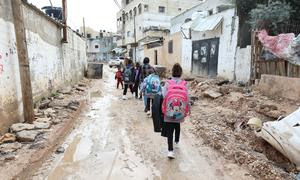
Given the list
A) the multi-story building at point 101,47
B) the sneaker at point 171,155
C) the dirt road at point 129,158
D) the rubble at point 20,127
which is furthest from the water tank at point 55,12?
the multi-story building at point 101,47

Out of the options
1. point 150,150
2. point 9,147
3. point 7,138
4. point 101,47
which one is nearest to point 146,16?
point 101,47

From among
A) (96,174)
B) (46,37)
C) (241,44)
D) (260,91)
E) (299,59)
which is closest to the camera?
(96,174)

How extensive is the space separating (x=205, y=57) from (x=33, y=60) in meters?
8.86

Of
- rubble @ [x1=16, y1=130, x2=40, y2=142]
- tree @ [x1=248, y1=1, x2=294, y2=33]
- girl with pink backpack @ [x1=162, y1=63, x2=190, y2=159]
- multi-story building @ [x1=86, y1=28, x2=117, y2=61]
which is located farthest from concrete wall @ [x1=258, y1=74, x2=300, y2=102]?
multi-story building @ [x1=86, y1=28, x2=117, y2=61]

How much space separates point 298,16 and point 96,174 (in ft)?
27.8

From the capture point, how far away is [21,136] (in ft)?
14.2

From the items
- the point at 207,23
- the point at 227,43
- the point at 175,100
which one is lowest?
the point at 175,100

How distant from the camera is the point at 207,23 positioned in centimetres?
1184

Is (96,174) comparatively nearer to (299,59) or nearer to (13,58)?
(13,58)

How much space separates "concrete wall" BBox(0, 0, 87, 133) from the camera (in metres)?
4.48

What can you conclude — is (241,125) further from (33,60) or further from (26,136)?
(33,60)

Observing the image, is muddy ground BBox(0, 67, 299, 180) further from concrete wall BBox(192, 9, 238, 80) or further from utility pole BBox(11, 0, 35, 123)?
concrete wall BBox(192, 9, 238, 80)

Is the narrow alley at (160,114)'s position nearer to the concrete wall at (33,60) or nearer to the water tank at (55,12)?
the concrete wall at (33,60)

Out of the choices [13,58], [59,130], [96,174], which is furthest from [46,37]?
[96,174]
